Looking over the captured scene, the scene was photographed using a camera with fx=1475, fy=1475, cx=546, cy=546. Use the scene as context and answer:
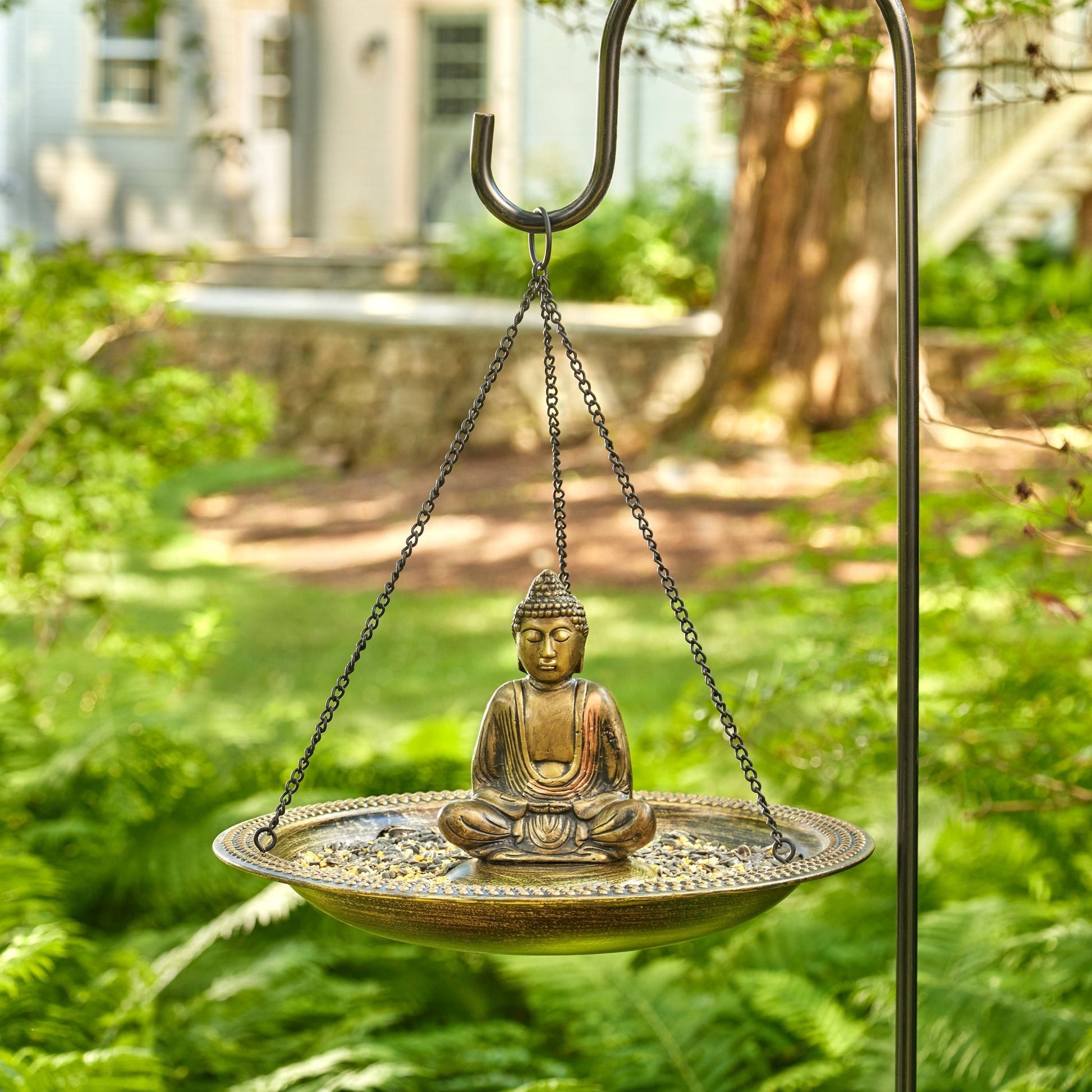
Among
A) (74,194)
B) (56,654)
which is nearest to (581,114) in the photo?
(74,194)

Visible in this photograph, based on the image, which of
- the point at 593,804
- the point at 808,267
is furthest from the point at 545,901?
the point at 808,267

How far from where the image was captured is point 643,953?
4.57 m

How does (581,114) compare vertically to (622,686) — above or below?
above

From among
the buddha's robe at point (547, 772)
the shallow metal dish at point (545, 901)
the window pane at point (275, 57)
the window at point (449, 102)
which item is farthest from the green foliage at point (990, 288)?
the shallow metal dish at point (545, 901)

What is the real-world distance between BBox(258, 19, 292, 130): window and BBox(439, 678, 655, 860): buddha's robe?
60.8 ft

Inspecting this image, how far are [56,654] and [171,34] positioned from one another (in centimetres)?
1276

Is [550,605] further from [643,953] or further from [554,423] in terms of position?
[643,953]

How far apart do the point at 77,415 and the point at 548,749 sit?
355 centimetres

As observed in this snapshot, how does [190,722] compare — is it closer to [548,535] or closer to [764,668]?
[764,668]

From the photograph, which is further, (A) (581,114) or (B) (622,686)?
(A) (581,114)

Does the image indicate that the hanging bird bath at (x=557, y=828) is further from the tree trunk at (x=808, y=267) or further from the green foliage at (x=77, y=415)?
the tree trunk at (x=808, y=267)

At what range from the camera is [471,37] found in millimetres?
19219

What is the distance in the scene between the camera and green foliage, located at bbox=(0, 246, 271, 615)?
16.0 feet

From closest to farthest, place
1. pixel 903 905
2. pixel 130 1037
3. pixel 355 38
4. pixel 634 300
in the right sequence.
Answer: pixel 903 905 < pixel 130 1037 < pixel 634 300 < pixel 355 38
